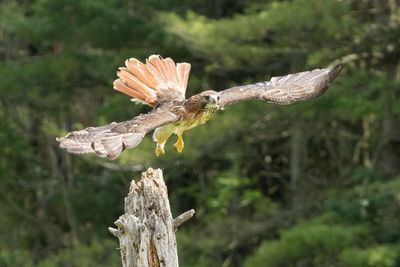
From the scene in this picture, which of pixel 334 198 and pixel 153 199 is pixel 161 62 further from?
pixel 334 198

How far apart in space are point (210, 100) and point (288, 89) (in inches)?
19.5

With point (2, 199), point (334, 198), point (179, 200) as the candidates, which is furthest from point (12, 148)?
point (334, 198)

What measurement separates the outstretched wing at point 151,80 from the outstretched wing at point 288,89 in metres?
0.24

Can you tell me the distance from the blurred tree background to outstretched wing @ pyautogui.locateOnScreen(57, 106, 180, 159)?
6038mm

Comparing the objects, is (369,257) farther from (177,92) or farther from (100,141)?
(100,141)

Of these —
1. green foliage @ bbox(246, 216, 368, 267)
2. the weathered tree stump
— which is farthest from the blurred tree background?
the weathered tree stump

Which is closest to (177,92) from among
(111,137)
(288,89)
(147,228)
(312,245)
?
(288,89)

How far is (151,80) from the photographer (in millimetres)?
6074

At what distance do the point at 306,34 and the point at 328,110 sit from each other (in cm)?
86

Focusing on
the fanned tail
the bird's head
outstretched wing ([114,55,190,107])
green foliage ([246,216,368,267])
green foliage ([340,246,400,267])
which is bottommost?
green foliage ([340,246,400,267])

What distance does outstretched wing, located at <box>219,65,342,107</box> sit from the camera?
6.20 meters

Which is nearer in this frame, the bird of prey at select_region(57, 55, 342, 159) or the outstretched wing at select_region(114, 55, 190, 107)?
the bird of prey at select_region(57, 55, 342, 159)

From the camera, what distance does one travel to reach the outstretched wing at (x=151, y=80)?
19.8 ft

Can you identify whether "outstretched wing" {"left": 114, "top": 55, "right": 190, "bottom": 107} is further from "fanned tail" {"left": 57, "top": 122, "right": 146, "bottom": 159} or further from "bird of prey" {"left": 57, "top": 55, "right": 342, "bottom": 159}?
"fanned tail" {"left": 57, "top": 122, "right": 146, "bottom": 159}
